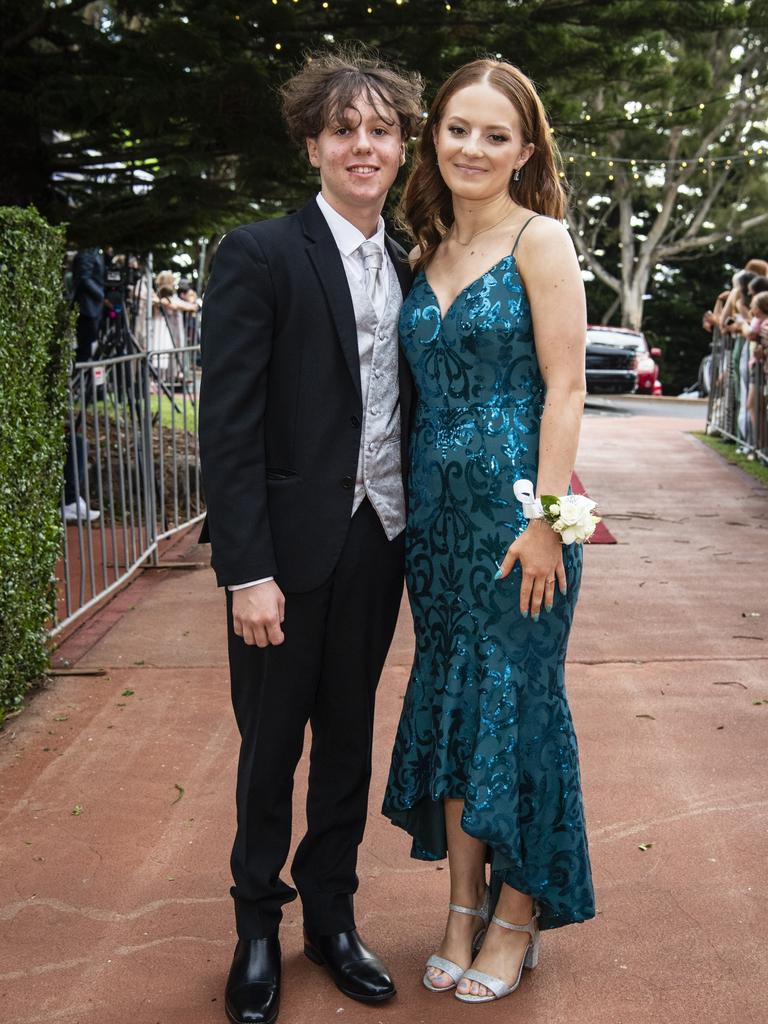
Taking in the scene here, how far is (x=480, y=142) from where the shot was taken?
2.81m

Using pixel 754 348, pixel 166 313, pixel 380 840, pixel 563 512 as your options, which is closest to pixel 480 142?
pixel 563 512

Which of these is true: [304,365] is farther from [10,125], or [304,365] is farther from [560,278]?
[10,125]

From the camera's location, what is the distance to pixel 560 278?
272 cm

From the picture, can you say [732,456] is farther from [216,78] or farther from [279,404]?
[279,404]

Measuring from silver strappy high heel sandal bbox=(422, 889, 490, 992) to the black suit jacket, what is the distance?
94 centimetres

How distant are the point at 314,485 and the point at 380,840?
1.47 meters

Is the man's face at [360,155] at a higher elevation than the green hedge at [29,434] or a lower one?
higher

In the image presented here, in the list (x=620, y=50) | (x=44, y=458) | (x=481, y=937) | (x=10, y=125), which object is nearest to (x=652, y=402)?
(x=620, y=50)

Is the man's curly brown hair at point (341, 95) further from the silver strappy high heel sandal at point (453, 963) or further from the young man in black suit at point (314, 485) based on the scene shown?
the silver strappy high heel sandal at point (453, 963)

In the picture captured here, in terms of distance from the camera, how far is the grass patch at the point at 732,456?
11.3 metres

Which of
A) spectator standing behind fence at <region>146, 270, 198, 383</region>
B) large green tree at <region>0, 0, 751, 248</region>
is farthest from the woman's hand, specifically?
spectator standing behind fence at <region>146, 270, 198, 383</region>

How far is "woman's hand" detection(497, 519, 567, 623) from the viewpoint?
9.05ft

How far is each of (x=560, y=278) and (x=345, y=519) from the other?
29.2 inches

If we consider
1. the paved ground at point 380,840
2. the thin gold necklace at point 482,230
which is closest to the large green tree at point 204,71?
the paved ground at point 380,840
